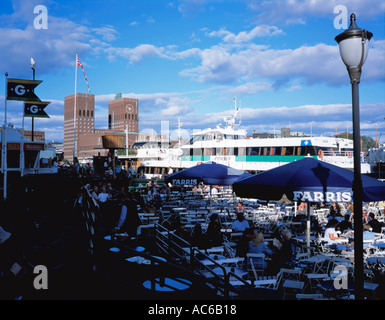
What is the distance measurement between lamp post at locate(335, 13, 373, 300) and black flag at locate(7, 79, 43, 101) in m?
13.8

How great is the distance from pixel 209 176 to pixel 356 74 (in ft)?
27.0

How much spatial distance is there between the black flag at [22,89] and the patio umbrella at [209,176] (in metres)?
7.41

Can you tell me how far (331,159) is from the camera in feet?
92.5

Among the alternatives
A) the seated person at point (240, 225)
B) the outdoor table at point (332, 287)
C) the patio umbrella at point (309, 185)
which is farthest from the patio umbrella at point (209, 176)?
the outdoor table at point (332, 287)

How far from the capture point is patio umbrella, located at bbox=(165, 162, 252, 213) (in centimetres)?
1208

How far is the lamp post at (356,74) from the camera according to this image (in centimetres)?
408

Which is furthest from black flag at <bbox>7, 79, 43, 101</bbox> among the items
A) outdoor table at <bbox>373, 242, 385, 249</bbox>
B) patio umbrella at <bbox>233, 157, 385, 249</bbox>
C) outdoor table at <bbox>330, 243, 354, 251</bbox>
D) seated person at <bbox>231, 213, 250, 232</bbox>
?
outdoor table at <bbox>373, 242, 385, 249</bbox>

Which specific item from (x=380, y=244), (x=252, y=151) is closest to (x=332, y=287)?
(x=380, y=244)

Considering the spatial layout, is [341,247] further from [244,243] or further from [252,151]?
[252,151]

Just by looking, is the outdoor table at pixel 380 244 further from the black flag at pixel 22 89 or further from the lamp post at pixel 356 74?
the black flag at pixel 22 89

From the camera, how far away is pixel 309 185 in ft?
21.2

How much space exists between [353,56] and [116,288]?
5156 mm

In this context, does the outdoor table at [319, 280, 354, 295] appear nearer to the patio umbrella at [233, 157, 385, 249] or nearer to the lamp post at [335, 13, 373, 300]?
the patio umbrella at [233, 157, 385, 249]
